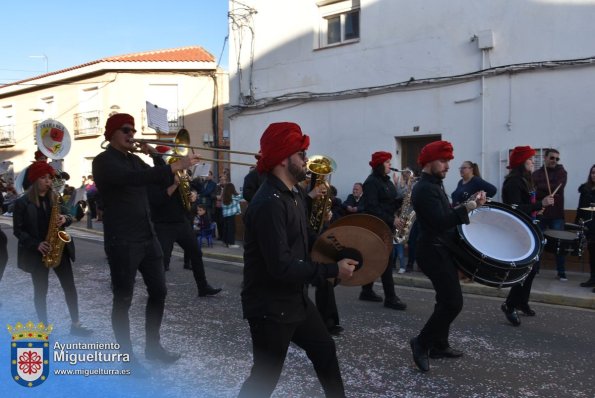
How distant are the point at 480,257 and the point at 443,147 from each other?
36.7 inches

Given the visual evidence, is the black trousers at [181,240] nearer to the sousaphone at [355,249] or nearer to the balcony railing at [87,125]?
the sousaphone at [355,249]

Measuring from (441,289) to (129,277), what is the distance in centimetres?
246

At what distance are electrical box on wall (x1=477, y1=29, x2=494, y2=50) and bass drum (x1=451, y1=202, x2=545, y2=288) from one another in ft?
19.7

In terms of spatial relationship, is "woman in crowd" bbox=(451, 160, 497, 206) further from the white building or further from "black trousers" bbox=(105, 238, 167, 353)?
"black trousers" bbox=(105, 238, 167, 353)

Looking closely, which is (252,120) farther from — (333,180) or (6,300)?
(6,300)

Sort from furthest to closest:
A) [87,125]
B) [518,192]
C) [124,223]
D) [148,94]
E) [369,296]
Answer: [87,125], [148,94], [369,296], [518,192], [124,223]

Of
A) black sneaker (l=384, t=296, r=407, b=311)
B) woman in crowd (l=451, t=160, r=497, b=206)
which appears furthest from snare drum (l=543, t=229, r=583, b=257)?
woman in crowd (l=451, t=160, r=497, b=206)

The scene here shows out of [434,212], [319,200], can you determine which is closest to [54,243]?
[319,200]

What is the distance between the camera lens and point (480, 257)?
439 centimetres

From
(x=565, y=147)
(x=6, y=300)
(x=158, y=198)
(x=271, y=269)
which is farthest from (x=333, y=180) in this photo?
(x=271, y=269)

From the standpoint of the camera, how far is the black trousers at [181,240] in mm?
6648

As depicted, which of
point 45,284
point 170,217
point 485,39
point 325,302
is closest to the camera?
point 45,284

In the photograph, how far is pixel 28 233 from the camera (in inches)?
207

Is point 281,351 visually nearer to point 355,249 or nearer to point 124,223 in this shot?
point 355,249
